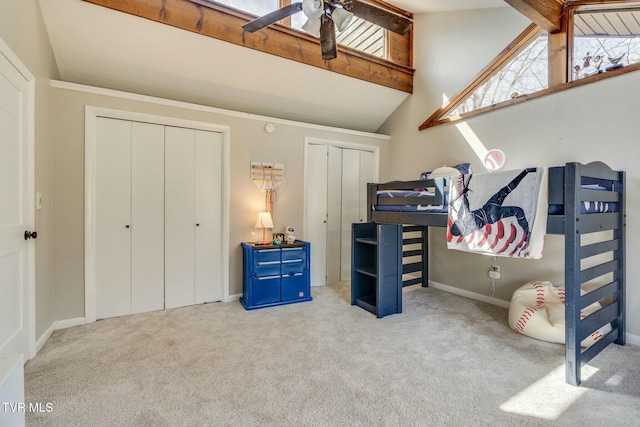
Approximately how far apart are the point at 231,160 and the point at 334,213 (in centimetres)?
152

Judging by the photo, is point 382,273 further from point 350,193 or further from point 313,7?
point 313,7

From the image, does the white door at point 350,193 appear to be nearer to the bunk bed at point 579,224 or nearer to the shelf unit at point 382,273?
the shelf unit at point 382,273

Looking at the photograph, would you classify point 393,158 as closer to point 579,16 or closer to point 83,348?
point 579,16

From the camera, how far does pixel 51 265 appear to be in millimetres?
2549

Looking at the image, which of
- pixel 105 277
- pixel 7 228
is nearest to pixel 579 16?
pixel 7 228

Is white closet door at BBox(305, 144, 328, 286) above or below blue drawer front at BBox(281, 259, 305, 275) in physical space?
above

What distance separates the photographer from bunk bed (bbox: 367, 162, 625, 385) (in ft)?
5.90

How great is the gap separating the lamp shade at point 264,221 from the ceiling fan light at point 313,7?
Result: 197 centimetres

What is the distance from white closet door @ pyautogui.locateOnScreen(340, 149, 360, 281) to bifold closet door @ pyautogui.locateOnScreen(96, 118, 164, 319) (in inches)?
86.9

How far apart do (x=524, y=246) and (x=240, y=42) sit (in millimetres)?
2796

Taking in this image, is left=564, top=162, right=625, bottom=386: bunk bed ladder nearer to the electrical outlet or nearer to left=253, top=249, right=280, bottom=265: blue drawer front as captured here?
the electrical outlet

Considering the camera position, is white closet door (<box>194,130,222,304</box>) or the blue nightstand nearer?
the blue nightstand

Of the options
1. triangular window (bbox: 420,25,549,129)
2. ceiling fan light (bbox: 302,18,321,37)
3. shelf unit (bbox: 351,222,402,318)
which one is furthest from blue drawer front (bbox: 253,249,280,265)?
triangular window (bbox: 420,25,549,129)

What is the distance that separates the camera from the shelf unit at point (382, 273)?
2889 millimetres
